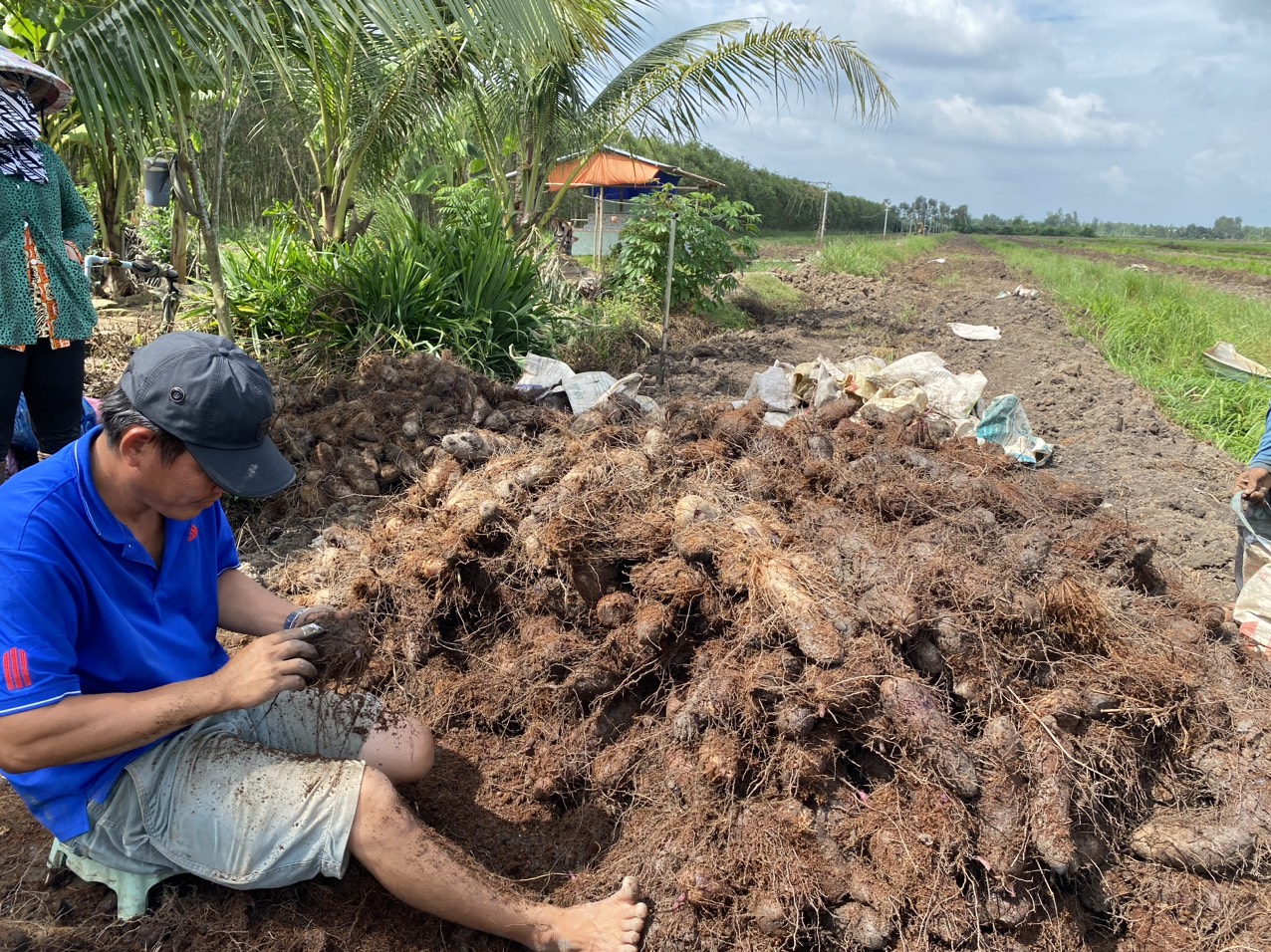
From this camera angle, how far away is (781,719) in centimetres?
228

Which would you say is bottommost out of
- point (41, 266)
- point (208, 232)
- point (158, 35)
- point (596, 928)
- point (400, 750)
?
point (596, 928)

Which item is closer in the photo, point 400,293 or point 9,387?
point 9,387

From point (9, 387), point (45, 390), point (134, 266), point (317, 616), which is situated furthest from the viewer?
point (134, 266)

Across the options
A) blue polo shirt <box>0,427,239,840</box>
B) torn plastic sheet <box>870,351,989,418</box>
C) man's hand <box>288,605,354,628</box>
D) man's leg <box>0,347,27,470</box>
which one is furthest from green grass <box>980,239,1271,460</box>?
man's leg <box>0,347,27,470</box>

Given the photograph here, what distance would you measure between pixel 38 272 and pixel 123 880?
107 inches

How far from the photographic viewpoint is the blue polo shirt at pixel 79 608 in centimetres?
161

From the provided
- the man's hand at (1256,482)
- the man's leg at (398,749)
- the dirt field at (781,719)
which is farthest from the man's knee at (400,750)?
the man's hand at (1256,482)

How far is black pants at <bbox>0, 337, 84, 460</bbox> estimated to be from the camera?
3.40 meters

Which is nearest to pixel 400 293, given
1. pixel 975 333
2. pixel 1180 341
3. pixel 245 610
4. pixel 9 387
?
pixel 9 387

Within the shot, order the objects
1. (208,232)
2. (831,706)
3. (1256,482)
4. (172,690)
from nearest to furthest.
Result: (172,690) < (831,706) < (1256,482) < (208,232)

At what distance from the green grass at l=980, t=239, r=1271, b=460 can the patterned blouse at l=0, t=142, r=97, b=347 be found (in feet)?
28.0

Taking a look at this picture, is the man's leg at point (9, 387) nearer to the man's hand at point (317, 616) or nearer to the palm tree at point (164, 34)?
the palm tree at point (164, 34)

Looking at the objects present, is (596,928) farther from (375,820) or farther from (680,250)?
(680,250)

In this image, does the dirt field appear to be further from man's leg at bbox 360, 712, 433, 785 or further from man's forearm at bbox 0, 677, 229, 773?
man's forearm at bbox 0, 677, 229, 773
